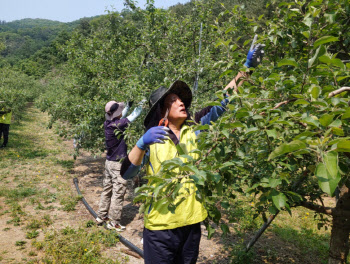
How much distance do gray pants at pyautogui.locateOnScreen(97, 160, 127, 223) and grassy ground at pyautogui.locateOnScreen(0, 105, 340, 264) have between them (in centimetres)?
32

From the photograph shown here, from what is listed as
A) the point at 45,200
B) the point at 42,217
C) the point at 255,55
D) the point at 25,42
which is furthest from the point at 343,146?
the point at 25,42

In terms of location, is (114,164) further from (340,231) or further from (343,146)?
(343,146)

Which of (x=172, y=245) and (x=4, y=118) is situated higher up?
(x=172, y=245)

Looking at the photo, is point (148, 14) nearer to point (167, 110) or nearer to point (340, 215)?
point (167, 110)

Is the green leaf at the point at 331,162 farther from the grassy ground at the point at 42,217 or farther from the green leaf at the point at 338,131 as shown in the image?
the grassy ground at the point at 42,217

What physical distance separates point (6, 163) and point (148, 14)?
6578 mm

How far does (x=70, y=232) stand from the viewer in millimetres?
4258

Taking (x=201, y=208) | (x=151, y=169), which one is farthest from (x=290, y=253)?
(x=151, y=169)

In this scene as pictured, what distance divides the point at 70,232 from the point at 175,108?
3289 millimetres

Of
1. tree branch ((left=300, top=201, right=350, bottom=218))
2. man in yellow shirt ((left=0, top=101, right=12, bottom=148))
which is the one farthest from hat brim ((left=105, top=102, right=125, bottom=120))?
man in yellow shirt ((left=0, top=101, right=12, bottom=148))

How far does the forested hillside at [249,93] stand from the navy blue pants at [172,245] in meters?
0.35

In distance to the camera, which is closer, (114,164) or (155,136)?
(155,136)

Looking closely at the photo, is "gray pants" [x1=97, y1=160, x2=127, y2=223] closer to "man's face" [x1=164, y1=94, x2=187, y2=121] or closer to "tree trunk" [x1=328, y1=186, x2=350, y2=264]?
"man's face" [x1=164, y1=94, x2=187, y2=121]

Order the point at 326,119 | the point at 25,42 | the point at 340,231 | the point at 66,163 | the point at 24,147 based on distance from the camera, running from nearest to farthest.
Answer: the point at 326,119, the point at 340,231, the point at 66,163, the point at 24,147, the point at 25,42
